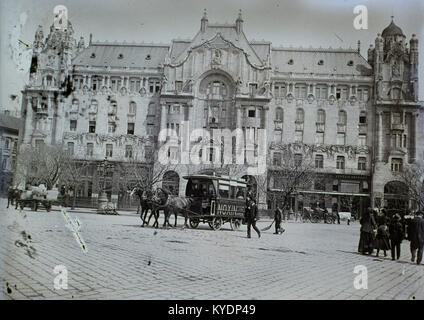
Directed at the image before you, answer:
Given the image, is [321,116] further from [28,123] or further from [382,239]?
[28,123]

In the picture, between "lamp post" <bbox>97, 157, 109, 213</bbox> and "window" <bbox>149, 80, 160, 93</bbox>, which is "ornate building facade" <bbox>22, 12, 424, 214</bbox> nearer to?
"window" <bbox>149, 80, 160, 93</bbox>

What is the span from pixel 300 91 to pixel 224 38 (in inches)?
99.6

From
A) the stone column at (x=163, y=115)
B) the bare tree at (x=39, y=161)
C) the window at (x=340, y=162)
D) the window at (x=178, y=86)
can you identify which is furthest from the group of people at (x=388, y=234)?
the bare tree at (x=39, y=161)

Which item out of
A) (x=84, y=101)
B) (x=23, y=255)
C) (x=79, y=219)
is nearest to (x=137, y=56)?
(x=84, y=101)

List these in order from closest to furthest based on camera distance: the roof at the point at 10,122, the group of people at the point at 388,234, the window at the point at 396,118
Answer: the roof at the point at 10,122 → the group of people at the point at 388,234 → the window at the point at 396,118

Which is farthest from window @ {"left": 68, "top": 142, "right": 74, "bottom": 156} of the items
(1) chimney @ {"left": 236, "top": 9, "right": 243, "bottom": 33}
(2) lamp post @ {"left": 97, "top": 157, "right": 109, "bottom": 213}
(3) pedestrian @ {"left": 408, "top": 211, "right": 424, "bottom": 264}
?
(3) pedestrian @ {"left": 408, "top": 211, "right": 424, "bottom": 264}

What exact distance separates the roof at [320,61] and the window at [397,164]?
2209 mm

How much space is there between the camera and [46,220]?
871 cm

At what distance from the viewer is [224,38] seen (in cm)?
786

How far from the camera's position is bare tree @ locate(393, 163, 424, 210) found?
768 centimetres

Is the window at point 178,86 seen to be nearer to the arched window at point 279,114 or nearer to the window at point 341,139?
the arched window at point 279,114

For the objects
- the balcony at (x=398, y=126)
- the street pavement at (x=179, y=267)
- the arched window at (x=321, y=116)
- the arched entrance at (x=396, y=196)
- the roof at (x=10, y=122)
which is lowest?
the street pavement at (x=179, y=267)

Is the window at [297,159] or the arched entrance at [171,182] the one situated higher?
the window at [297,159]

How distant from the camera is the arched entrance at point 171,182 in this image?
8.97 metres
